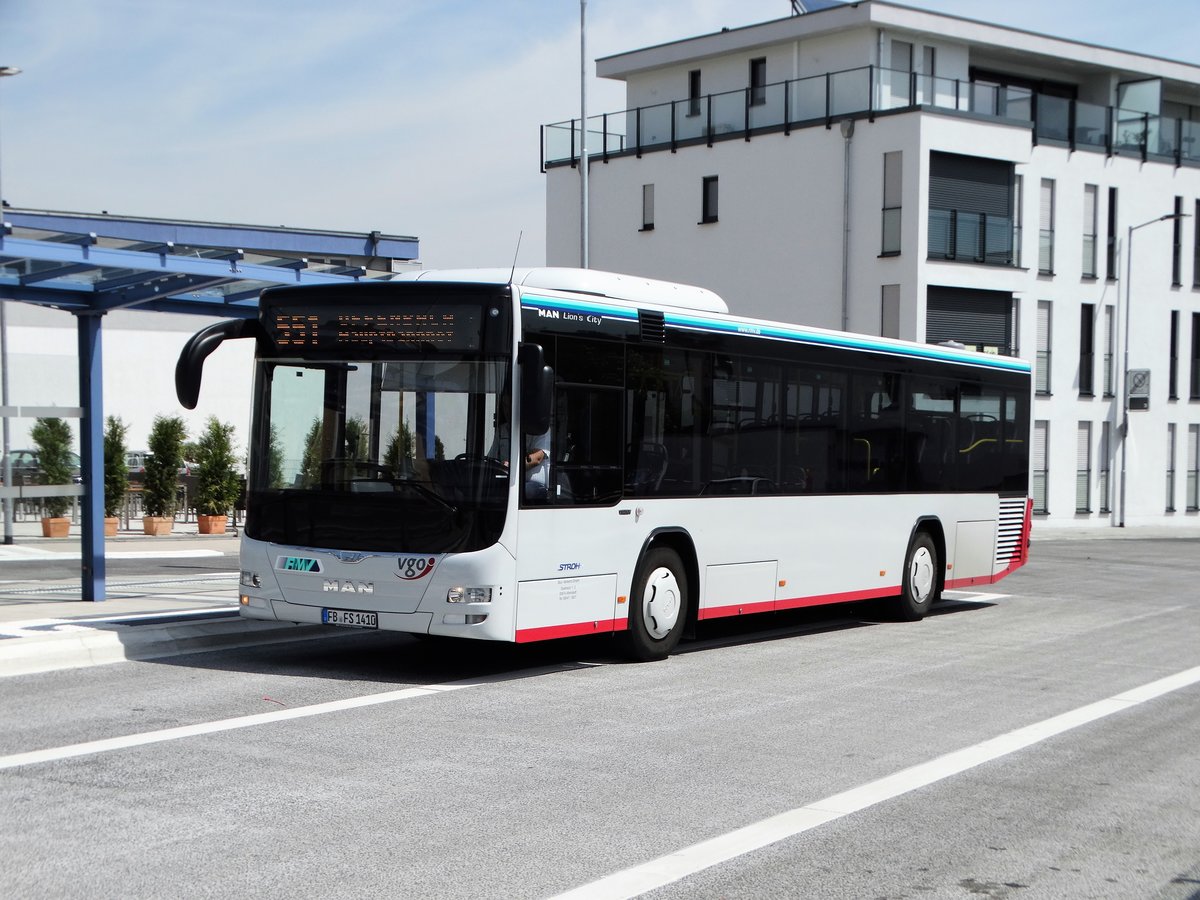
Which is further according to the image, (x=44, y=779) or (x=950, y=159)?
(x=950, y=159)

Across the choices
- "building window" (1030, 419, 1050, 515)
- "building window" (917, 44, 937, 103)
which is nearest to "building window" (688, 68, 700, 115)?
"building window" (917, 44, 937, 103)

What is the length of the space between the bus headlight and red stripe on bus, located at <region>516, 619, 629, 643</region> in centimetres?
41

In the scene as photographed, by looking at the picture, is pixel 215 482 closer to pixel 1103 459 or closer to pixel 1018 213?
pixel 1018 213

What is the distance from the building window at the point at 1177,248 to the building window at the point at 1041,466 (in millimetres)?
7400

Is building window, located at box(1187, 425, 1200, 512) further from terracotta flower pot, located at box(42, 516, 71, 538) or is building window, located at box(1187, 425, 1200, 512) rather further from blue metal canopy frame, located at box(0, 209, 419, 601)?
blue metal canopy frame, located at box(0, 209, 419, 601)

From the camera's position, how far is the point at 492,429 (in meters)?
11.0

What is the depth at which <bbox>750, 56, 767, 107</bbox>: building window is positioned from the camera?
4241 centimetres

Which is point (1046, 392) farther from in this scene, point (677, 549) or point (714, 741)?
point (714, 741)

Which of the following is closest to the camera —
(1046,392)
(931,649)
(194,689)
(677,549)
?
(194,689)

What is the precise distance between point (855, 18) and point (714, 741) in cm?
3415

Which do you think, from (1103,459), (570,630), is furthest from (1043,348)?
(570,630)

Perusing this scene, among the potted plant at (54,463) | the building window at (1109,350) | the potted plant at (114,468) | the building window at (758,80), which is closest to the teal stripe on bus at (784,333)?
the potted plant at (54,463)

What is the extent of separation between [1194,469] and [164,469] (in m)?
31.8

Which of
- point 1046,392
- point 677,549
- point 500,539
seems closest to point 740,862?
point 500,539
